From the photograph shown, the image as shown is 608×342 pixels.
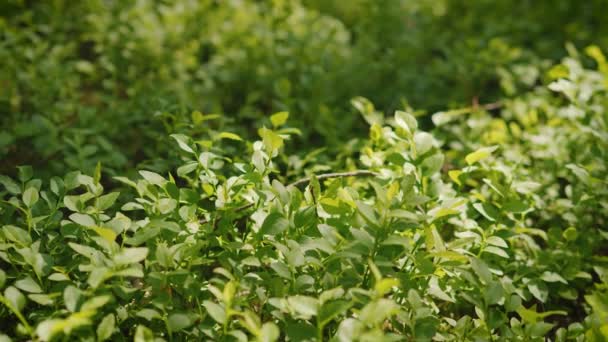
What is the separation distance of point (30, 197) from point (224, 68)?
1.61m

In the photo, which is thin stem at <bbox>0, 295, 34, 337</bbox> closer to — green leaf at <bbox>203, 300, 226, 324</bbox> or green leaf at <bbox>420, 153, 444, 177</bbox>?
green leaf at <bbox>203, 300, 226, 324</bbox>

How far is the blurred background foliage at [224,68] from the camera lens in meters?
2.15

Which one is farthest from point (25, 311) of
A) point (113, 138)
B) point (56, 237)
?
point (113, 138)

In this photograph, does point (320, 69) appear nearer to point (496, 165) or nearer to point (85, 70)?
point (496, 165)

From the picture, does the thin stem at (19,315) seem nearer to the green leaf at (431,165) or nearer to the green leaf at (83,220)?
the green leaf at (83,220)

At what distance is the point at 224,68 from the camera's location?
272 centimetres

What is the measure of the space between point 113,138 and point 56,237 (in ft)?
3.27

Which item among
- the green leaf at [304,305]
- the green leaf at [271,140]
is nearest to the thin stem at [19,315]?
the green leaf at [304,305]

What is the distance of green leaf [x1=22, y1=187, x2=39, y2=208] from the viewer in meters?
1.26

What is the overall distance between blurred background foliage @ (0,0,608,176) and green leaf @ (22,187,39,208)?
442mm

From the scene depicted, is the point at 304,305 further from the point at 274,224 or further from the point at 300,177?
the point at 300,177

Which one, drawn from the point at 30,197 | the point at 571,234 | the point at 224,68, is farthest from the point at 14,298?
the point at 224,68

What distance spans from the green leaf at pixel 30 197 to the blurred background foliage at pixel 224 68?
1.45ft

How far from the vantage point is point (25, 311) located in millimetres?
1263
